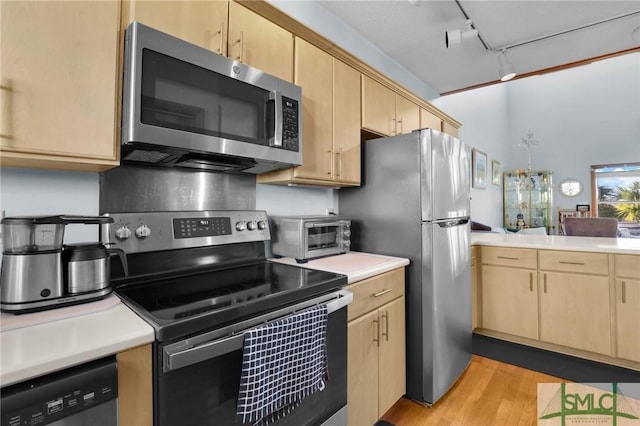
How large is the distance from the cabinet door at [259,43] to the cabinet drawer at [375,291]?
114 centimetres

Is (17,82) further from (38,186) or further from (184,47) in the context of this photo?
(184,47)

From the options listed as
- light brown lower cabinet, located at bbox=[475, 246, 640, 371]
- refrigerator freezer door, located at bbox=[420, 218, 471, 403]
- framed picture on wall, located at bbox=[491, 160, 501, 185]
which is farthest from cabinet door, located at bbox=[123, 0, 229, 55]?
framed picture on wall, located at bbox=[491, 160, 501, 185]

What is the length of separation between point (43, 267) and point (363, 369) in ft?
4.41

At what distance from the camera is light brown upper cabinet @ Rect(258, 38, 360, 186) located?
170 centimetres

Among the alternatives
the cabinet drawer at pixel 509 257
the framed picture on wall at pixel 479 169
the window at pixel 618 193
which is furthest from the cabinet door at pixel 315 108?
the window at pixel 618 193

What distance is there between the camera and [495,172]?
649 centimetres

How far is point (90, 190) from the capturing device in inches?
48.1

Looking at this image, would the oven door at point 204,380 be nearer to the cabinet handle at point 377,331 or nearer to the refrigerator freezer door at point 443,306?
the cabinet handle at point 377,331

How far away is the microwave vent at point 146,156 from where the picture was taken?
1.18 meters

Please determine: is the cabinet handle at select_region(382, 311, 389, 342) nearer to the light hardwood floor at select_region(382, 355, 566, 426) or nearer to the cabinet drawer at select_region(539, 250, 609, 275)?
the light hardwood floor at select_region(382, 355, 566, 426)

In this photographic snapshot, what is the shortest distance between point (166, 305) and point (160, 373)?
0.23 metres

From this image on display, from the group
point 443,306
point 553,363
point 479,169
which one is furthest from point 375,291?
point 479,169

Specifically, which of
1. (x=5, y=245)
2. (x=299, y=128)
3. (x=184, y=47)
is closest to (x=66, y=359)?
(x=5, y=245)

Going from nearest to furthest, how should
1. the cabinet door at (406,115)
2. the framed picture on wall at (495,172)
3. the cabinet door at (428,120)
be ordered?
the cabinet door at (406,115) → the cabinet door at (428,120) → the framed picture on wall at (495,172)
